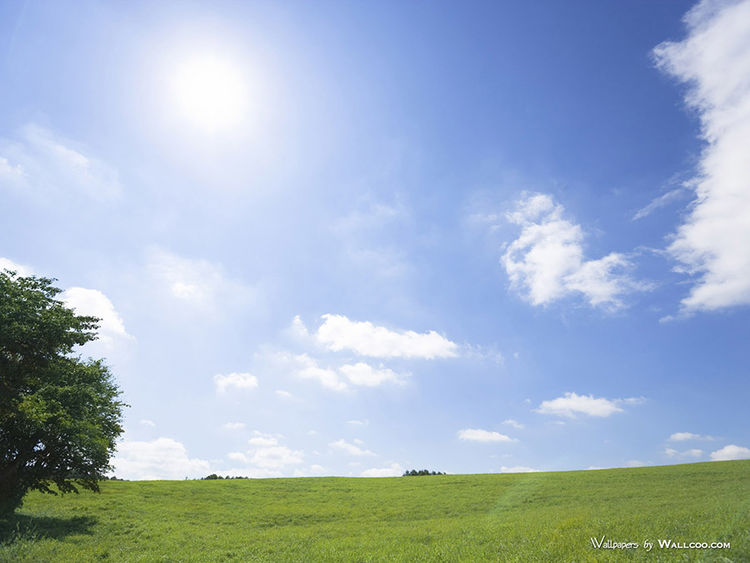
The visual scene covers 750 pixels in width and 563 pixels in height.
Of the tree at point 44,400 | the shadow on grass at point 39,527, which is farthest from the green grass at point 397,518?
the tree at point 44,400

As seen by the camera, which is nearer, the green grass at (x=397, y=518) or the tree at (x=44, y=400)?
the green grass at (x=397, y=518)

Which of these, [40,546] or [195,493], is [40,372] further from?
[195,493]

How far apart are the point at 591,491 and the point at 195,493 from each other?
4727 centimetres

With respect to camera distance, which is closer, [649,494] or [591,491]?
[649,494]

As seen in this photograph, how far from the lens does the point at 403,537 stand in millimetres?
26406

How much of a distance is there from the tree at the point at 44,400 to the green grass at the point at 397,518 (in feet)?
11.9

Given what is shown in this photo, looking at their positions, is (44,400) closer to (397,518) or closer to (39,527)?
(39,527)

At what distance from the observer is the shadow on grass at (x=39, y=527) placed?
27.6 m

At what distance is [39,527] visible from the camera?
30.8 metres

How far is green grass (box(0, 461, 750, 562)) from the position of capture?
21.0 metres

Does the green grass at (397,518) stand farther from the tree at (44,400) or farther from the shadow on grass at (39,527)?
the tree at (44,400)

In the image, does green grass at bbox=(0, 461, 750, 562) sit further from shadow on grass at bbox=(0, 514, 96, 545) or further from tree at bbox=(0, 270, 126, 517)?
tree at bbox=(0, 270, 126, 517)

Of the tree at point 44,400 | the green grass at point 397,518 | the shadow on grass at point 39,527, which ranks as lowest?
the shadow on grass at point 39,527

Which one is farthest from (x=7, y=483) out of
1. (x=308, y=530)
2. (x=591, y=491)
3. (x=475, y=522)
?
(x=591, y=491)
